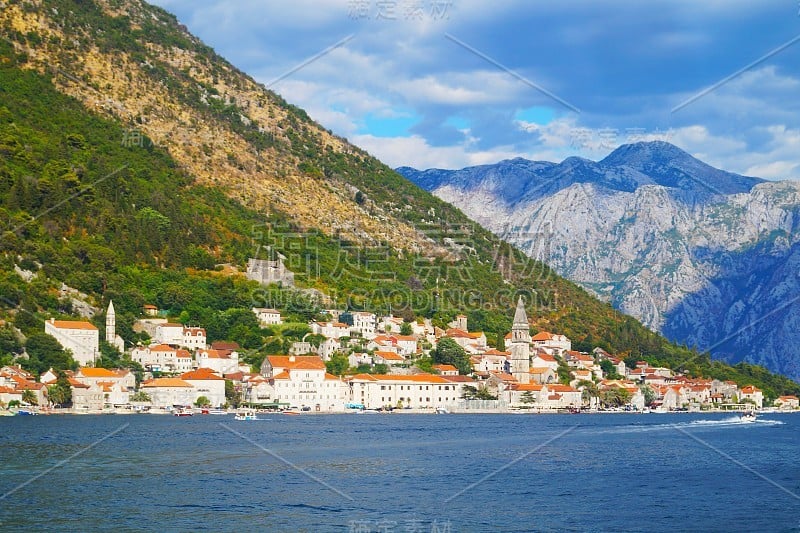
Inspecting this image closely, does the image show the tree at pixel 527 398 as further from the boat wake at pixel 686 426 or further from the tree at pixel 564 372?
the boat wake at pixel 686 426

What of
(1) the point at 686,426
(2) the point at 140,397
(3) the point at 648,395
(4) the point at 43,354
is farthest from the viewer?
(3) the point at 648,395

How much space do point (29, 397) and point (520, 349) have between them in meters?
56.1

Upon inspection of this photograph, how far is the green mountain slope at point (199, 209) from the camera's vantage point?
10794 centimetres

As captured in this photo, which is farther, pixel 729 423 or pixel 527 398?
pixel 527 398

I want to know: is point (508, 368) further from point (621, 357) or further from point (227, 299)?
point (227, 299)

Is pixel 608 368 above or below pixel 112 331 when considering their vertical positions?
below

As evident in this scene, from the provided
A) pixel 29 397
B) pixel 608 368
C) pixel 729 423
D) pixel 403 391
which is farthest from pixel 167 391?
pixel 608 368

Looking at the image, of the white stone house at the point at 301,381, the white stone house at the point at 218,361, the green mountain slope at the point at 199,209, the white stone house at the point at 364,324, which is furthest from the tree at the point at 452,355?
the white stone house at the point at 218,361

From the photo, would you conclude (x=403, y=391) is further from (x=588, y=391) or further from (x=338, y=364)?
(x=588, y=391)

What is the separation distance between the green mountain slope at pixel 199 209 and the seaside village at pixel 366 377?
3.54m

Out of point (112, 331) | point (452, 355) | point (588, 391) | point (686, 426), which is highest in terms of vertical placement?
point (112, 331)

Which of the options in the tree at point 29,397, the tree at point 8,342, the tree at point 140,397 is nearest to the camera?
the tree at point 29,397

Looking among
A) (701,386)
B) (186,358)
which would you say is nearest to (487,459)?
(186,358)

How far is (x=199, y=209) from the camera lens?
433 ft
